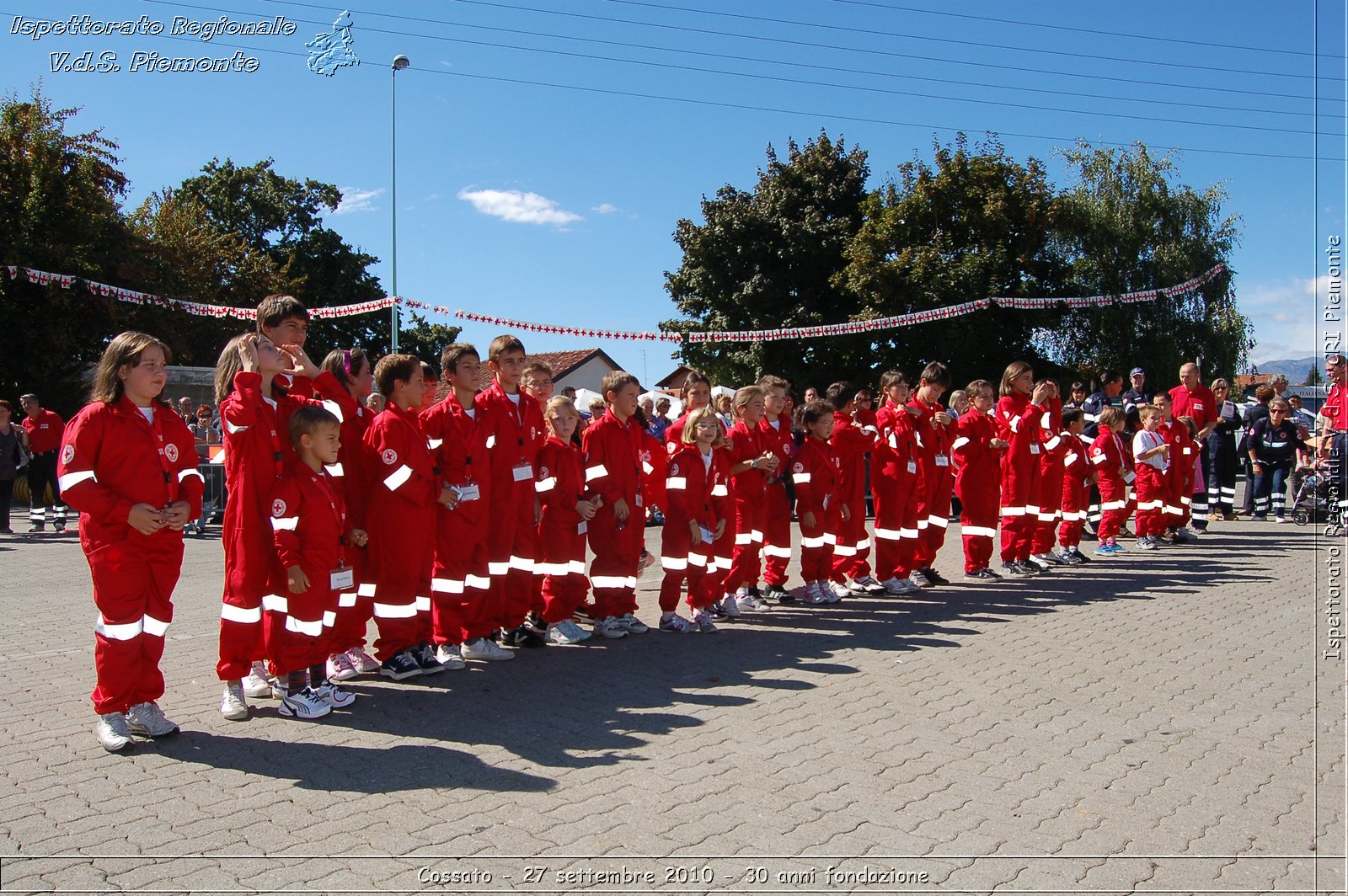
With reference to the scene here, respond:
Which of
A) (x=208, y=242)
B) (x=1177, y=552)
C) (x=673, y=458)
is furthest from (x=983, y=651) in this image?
(x=208, y=242)

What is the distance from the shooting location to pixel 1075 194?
29.4 m

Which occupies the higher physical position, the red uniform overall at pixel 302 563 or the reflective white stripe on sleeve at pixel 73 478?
the reflective white stripe on sleeve at pixel 73 478

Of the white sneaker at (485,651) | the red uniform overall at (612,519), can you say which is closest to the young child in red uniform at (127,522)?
the white sneaker at (485,651)

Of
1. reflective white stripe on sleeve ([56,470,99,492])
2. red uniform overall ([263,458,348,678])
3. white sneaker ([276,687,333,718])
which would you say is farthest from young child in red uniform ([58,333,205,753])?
white sneaker ([276,687,333,718])

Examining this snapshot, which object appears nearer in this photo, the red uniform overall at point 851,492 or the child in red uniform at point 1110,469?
the red uniform overall at point 851,492

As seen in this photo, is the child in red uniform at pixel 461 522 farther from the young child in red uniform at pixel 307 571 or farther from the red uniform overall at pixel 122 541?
the red uniform overall at pixel 122 541

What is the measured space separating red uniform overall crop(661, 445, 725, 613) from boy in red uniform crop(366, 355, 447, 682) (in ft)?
6.77

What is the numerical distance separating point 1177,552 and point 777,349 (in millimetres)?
18339

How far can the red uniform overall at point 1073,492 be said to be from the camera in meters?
11.4

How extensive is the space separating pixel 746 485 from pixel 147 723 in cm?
503

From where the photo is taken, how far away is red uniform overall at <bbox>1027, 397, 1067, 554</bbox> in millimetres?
10562

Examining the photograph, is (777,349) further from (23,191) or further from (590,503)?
(590,503)

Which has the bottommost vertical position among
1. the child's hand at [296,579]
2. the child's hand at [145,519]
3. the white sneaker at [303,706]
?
the white sneaker at [303,706]

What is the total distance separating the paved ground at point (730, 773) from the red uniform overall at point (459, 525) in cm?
48
